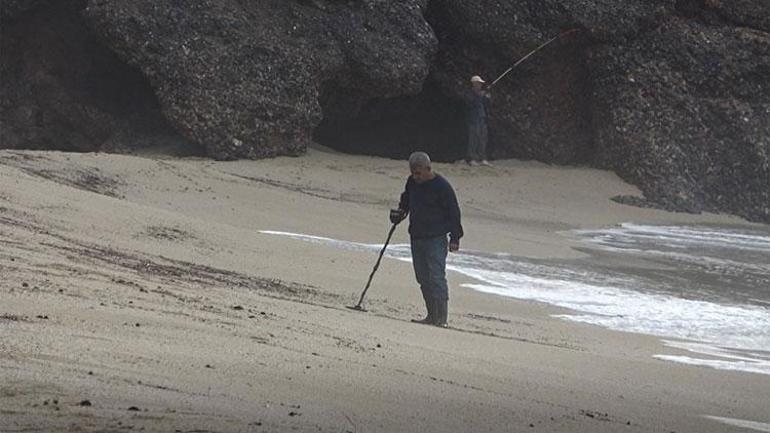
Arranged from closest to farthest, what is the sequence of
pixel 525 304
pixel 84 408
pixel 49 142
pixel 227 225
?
pixel 84 408, pixel 525 304, pixel 227 225, pixel 49 142

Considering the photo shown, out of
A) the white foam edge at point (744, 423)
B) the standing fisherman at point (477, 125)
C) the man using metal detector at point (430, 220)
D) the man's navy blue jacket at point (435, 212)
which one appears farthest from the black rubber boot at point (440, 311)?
the standing fisherman at point (477, 125)

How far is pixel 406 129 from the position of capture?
886 inches

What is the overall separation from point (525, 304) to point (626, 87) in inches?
412

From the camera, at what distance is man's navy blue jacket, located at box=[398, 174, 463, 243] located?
10422 millimetres

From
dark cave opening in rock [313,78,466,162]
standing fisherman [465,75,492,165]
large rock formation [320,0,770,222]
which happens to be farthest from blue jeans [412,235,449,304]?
dark cave opening in rock [313,78,466,162]

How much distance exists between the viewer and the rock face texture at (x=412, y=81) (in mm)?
18938

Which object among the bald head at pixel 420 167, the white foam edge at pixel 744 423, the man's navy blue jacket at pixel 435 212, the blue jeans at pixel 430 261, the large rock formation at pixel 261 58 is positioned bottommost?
the white foam edge at pixel 744 423

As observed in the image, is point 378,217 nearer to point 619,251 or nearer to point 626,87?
point 619,251

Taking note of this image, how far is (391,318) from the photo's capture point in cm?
972

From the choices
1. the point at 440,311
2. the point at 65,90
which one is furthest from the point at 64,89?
the point at 440,311

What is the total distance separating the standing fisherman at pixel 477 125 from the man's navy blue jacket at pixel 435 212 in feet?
34.4

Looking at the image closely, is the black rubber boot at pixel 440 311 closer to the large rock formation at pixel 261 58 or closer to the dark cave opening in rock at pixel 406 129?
the large rock formation at pixel 261 58

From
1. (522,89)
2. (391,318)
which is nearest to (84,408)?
(391,318)

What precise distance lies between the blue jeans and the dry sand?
0.34 metres
